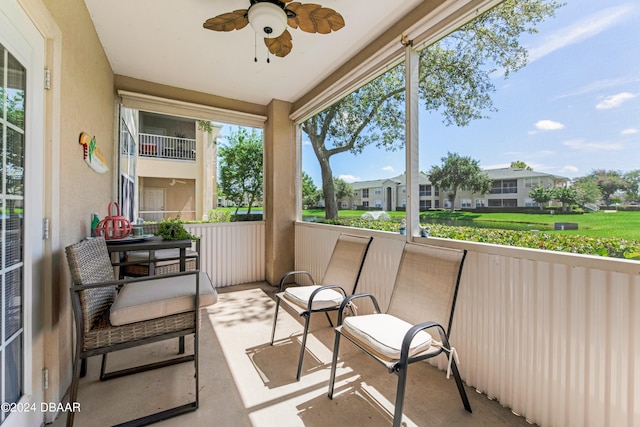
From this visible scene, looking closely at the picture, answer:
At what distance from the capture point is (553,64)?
1533 mm

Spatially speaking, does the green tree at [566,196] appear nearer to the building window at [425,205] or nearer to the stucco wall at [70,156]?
the building window at [425,205]

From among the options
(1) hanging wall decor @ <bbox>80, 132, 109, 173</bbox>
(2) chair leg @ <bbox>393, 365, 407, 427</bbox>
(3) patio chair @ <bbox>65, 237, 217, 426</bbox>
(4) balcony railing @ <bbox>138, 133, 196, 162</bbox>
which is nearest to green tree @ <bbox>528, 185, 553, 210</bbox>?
(2) chair leg @ <bbox>393, 365, 407, 427</bbox>

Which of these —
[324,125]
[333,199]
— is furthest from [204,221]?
[324,125]

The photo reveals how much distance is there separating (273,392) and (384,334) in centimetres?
87

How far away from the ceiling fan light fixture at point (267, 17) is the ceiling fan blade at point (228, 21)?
0.09 m

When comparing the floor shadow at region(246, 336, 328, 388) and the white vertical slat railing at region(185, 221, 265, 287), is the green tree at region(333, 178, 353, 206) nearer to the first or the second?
the white vertical slat railing at region(185, 221, 265, 287)

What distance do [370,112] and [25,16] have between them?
262cm

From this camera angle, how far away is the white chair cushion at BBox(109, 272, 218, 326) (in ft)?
4.99

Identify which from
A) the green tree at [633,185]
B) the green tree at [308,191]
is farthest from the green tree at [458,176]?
the green tree at [308,191]

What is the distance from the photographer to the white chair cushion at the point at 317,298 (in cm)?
209

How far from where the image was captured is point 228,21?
6.21 feet

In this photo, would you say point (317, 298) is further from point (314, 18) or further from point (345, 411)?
point (314, 18)

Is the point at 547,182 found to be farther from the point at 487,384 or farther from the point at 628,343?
Result: the point at 487,384

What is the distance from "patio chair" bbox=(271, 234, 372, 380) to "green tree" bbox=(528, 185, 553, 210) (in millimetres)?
1167
